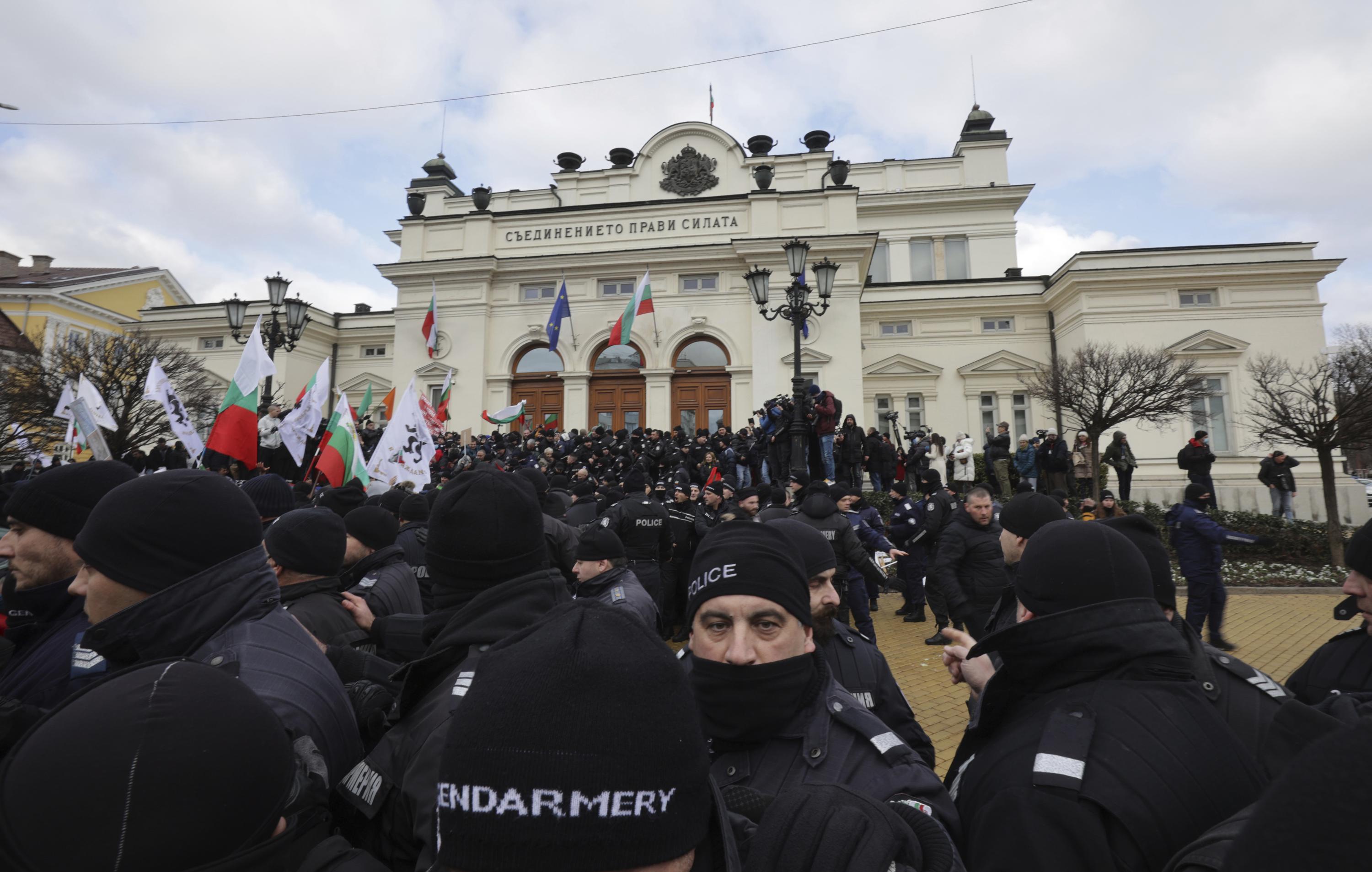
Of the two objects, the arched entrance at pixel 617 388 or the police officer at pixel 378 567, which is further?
the arched entrance at pixel 617 388

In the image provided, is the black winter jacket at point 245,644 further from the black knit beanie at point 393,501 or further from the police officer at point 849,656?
the black knit beanie at point 393,501

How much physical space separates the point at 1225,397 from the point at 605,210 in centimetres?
2388

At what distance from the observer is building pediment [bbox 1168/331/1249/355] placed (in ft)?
82.7

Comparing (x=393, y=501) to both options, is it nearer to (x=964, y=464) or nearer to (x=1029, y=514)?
(x=1029, y=514)

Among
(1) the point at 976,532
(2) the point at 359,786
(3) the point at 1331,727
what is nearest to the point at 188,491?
(2) the point at 359,786

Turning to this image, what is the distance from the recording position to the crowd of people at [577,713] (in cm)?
95

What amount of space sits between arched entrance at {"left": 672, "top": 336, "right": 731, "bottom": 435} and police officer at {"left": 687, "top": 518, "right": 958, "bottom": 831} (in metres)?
23.0

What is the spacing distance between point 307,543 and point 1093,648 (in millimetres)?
3160

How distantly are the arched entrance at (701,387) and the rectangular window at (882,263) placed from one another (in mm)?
12079

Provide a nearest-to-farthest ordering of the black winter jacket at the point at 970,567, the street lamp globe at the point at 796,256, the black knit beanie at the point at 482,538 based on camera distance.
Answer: the black knit beanie at the point at 482,538 → the black winter jacket at the point at 970,567 → the street lamp globe at the point at 796,256

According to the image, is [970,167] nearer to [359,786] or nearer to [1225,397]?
[1225,397]

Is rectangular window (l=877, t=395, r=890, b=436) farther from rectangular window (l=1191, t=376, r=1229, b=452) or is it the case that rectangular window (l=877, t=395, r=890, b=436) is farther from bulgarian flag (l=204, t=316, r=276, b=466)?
bulgarian flag (l=204, t=316, r=276, b=466)

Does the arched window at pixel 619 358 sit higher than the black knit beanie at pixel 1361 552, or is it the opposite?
the arched window at pixel 619 358

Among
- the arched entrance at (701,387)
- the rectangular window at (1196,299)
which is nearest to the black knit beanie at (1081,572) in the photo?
the arched entrance at (701,387)
